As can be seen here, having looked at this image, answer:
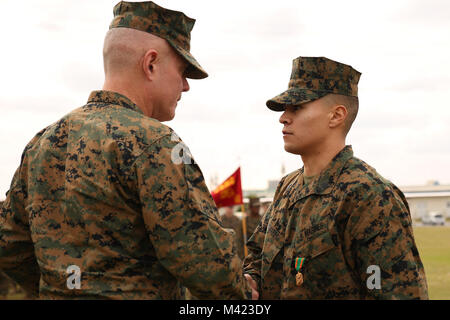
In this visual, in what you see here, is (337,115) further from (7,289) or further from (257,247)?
(7,289)

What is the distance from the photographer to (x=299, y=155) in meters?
4.04

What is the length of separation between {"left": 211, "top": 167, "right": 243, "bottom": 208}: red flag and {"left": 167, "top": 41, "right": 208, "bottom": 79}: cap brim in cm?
991

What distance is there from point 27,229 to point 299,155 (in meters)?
1.81

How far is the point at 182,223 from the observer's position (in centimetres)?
287

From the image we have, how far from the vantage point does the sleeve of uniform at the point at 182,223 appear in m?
2.83

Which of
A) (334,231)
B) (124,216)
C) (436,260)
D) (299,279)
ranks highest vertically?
(124,216)

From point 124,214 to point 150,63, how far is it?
846 mm

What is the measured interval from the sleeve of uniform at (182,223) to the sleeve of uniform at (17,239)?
0.89 metres

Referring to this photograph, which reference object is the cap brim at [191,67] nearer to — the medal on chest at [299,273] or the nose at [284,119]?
the nose at [284,119]

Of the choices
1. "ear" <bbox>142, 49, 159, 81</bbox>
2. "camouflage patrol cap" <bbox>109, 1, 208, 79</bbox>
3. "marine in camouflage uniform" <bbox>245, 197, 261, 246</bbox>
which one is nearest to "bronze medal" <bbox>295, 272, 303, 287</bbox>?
"camouflage patrol cap" <bbox>109, 1, 208, 79</bbox>

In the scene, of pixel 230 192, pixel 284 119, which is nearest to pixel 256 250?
pixel 284 119

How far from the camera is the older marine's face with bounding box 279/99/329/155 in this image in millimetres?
3889

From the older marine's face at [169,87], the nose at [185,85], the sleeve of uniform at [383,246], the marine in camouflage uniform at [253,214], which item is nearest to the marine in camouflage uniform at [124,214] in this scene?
the older marine's face at [169,87]
